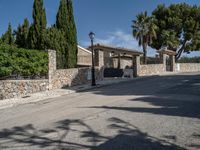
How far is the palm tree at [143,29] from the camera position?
176 ft

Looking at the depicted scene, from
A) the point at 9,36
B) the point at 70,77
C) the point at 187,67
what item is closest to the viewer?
the point at 70,77

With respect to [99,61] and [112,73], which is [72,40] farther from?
[112,73]

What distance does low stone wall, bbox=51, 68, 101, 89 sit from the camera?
25.9 metres

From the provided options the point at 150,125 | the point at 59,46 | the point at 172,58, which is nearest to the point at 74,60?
the point at 59,46

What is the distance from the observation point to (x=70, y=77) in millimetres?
27484

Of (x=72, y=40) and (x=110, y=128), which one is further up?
(x=72, y=40)

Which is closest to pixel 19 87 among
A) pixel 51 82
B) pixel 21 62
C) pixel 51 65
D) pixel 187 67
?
pixel 21 62

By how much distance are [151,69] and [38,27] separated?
63.9ft

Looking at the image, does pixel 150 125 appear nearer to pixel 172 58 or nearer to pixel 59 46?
pixel 59 46

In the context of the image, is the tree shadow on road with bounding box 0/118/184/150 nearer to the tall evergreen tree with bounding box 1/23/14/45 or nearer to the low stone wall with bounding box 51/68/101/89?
the low stone wall with bounding box 51/68/101/89

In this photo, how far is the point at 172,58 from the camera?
51.9 metres

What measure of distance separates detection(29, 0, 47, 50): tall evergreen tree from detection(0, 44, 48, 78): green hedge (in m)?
3.86

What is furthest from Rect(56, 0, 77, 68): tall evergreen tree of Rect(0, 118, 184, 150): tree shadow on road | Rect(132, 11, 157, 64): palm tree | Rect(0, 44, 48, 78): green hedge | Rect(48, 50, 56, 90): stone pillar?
Rect(132, 11, 157, 64): palm tree

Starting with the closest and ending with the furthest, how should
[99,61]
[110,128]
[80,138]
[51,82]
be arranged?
[80,138] < [110,128] < [51,82] < [99,61]
